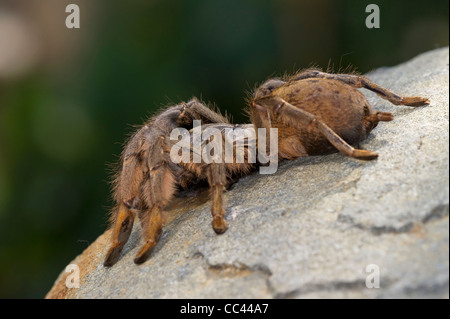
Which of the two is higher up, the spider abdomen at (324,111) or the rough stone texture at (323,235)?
the spider abdomen at (324,111)

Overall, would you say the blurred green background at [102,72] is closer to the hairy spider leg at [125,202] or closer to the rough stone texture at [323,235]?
the hairy spider leg at [125,202]

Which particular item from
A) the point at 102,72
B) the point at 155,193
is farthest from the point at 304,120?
the point at 102,72

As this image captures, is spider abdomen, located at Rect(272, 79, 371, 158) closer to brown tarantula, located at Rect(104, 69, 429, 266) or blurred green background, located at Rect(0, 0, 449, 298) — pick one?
brown tarantula, located at Rect(104, 69, 429, 266)

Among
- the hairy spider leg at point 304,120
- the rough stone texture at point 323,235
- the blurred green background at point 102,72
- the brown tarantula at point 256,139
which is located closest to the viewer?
the rough stone texture at point 323,235

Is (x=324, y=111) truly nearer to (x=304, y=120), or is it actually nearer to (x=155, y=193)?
(x=304, y=120)

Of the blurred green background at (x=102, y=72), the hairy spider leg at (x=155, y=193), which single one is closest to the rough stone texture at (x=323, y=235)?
the hairy spider leg at (x=155, y=193)

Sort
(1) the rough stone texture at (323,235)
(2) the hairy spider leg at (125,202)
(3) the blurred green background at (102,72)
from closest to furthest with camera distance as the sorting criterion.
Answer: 1. (1) the rough stone texture at (323,235)
2. (2) the hairy spider leg at (125,202)
3. (3) the blurred green background at (102,72)

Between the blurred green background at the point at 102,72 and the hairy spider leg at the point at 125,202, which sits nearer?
the hairy spider leg at the point at 125,202

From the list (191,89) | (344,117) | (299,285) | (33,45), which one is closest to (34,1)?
(33,45)
